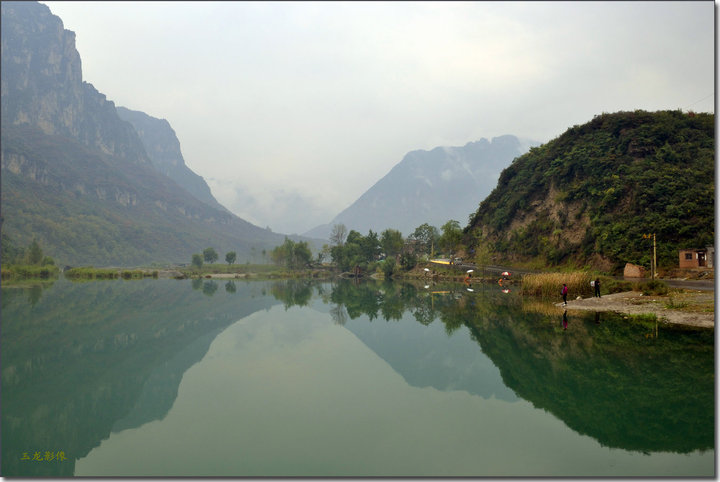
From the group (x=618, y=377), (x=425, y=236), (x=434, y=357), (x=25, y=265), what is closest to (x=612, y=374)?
(x=618, y=377)

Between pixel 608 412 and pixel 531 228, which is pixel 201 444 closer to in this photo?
pixel 608 412

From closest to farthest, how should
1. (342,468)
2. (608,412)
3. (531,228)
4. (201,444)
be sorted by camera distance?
(342,468)
(201,444)
(608,412)
(531,228)

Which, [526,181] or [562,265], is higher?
[526,181]

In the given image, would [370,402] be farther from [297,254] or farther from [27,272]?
[297,254]

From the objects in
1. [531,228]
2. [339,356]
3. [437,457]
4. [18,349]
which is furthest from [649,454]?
[531,228]

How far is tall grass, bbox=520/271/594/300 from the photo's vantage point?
114 ft

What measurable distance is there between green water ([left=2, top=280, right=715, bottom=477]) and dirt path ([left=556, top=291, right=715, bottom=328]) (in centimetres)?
216

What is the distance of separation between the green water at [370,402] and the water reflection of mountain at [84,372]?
8 cm

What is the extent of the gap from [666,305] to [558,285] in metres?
11.2

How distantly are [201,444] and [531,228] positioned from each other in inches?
2904

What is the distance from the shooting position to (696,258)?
1702 inches

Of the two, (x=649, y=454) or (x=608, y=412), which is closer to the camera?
(x=649, y=454)

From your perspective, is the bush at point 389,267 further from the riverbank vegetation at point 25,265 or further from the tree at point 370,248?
the riverbank vegetation at point 25,265

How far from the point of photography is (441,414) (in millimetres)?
11008
